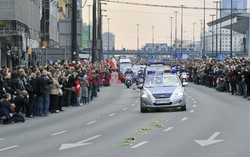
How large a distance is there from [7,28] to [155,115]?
18591 millimetres

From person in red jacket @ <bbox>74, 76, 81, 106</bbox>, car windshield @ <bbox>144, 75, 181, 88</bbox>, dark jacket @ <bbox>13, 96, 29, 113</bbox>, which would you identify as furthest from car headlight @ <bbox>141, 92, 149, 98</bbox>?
person in red jacket @ <bbox>74, 76, 81, 106</bbox>

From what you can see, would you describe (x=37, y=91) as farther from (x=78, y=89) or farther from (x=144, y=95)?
(x=78, y=89)

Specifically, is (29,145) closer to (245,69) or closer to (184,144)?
(184,144)

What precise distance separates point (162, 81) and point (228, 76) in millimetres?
14461

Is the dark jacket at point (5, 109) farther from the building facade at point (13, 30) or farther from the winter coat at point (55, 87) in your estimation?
the building facade at point (13, 30)

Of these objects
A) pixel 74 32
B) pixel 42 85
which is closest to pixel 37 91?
pixel 42 85

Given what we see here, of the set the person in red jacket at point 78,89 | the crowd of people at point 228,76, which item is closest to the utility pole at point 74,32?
the person in red jacket at point 78,89

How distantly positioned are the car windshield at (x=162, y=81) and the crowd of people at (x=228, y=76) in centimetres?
853

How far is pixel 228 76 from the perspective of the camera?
136ft

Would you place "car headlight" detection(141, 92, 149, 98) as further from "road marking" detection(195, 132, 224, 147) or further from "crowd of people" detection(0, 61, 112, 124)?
"road marking" detection(195, 132, 224, 147)

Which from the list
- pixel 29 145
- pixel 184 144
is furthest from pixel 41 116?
pixel 184 144

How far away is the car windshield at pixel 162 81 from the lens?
90.0 feet

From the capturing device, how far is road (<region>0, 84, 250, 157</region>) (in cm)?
1382

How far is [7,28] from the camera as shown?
40875mm
